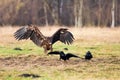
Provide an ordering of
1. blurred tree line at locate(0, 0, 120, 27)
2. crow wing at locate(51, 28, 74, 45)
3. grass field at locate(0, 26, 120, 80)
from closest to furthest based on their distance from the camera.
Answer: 1. grass field at locate(0, 26, 120, 80)
2. crow wing at locate(51, 28, 74, 45)
3. blurred tree line at locate(0, 0, 120, 27)

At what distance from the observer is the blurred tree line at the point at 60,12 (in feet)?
159

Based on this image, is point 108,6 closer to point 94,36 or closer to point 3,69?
point 94,36

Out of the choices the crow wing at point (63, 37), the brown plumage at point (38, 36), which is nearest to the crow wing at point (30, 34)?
the brown plumage at point (38, 36)

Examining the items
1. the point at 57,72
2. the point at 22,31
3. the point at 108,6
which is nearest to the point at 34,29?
the point at 22,31

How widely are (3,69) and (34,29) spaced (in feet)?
8.45

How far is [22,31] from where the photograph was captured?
14.7 metres

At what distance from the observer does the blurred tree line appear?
159ft

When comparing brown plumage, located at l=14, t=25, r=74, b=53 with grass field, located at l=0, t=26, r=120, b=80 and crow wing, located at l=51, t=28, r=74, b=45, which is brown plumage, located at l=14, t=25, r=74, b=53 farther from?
grass field, located at l=0, t=26, r=120, b=80

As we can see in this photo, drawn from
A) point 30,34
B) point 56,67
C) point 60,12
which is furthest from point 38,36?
point 60,12

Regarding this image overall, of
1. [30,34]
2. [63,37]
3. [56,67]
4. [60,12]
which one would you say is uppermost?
[30,34]

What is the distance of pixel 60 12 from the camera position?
54.2m

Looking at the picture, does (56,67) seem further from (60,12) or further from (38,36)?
(60,12)

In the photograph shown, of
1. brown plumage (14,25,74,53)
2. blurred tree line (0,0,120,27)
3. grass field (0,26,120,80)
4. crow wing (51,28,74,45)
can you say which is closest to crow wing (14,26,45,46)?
brown plumage (14,25,74,53)

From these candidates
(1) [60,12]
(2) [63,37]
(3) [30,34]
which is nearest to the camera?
(3) [30,34]
